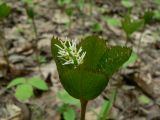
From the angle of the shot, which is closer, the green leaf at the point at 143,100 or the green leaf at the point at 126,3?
the green leaf at the point at 143,100

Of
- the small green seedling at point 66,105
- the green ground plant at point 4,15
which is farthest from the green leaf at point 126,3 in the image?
the small green seedling at point 66,105

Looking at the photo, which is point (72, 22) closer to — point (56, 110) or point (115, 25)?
point (115, 25)

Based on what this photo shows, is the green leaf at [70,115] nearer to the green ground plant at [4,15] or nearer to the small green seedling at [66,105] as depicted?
the small green seedling at [66,105]

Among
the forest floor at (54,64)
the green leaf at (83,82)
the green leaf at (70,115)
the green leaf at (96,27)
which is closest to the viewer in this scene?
the green leaf at (83,82)

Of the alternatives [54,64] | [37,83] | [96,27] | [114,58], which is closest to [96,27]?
[96,27]

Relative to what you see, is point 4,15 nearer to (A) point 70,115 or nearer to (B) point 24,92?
(B) point 24,92

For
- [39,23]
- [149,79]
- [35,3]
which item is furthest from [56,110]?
[35,3]

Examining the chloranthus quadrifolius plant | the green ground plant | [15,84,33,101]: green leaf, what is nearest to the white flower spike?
the chloranthus quadrifolius plant
